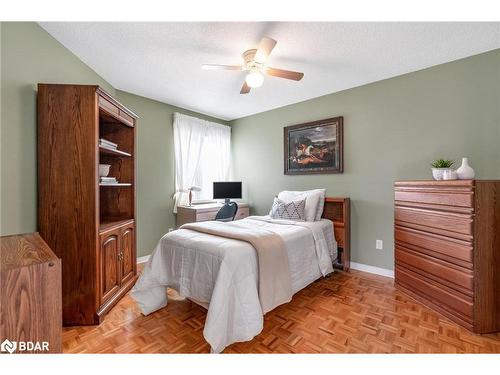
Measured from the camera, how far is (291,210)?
9.77 feet

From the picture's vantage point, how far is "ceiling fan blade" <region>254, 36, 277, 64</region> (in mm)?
1752

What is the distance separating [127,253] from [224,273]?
1460mm

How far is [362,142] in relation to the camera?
305 cm

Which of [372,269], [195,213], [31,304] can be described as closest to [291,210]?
[372,269]

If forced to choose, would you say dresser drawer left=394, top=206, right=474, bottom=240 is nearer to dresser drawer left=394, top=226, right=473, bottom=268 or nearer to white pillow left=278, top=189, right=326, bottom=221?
dresser drawer left=394, top=226, right=473, bottom=268

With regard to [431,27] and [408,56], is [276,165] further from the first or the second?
[431,27]

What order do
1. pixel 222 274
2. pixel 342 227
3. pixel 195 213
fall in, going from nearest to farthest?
pixel 222 274 → pixel 342 227 → pixel 195 213

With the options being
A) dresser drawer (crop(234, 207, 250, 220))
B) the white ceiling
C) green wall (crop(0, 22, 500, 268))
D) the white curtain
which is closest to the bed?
green wall (crop(0, 22, 500, 268))

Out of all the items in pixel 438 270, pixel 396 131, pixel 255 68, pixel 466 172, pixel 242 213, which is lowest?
pixel 438 270

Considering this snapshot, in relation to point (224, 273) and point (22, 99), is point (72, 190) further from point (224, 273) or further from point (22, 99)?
point (224, 273)

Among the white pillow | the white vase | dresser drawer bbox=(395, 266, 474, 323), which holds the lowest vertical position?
dresser drawer bbox=(395, 266, 474, 323)

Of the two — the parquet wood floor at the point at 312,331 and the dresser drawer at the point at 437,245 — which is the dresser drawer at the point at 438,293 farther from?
the dresser drawer at the point at 437,245

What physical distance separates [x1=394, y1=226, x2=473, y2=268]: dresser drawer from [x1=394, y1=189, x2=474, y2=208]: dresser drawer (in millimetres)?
302
